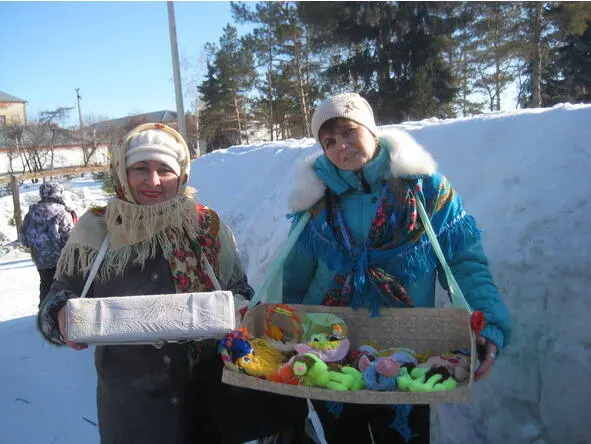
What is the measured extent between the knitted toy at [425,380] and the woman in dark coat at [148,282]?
0.70m

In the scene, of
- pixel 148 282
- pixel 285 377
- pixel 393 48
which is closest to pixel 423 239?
pixel 285 377

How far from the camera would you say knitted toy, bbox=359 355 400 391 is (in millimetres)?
1437

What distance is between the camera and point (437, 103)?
19719 mm

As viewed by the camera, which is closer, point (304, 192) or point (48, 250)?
point (304, 192)

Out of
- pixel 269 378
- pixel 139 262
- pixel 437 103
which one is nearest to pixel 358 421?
pixel 269 378

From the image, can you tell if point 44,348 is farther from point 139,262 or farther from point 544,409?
point 544,409

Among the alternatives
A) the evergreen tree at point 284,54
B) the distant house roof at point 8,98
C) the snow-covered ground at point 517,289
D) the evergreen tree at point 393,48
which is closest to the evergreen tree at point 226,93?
the evergreen tree at point 284,54

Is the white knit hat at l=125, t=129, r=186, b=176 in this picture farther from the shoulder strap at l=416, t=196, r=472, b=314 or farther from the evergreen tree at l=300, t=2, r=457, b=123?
the evergreen tree at l=300, t=2, r=457, b=123

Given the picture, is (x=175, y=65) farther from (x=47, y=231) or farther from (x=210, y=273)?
(x=210, y=273)

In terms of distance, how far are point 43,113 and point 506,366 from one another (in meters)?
46.4

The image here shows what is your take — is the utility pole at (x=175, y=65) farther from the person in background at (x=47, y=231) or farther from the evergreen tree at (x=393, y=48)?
the evergreen tree at (x=393, y=48)

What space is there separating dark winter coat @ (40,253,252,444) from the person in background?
4367 mm

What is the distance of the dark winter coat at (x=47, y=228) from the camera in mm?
5738

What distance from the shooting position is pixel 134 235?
1.80m
